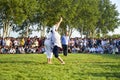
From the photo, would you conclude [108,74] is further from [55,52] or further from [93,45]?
[93,45]

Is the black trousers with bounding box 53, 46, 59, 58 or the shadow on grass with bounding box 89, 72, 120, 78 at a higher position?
the black trousers with bounding box 53, 46, 59, 58

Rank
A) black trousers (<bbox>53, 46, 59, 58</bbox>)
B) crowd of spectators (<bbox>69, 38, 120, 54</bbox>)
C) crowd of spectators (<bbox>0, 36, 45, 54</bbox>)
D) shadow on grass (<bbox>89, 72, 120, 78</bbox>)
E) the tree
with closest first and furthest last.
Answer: shadow on grass (<bbox>89, 72, 120, 78</bbox>) < black trousers (<bbox>53, 46, 59, 58</bbox>) < crowd of spectators (<bbox>0, 36, 45, 54</bbox>) < crowd of spectators (<bbox>69, 38, 120, 54</bbox>) < the tree

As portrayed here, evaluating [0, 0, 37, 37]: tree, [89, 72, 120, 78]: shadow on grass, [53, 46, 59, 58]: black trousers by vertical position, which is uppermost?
[0, 0, 37, 37]: tree

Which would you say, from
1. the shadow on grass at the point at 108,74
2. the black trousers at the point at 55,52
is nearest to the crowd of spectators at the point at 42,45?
the black trousers at the point at 55,52

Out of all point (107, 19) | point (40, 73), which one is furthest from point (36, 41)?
point (107, 19)

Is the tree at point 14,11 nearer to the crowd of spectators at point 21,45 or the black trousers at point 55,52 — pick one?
the crowd of spectators at point 21,45

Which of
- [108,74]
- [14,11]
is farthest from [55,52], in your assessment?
[14,11]

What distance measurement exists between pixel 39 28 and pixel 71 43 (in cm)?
2394

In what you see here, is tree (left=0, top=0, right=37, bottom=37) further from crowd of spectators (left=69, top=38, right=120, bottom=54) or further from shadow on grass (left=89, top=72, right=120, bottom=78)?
shadow on grass (left=89, top=72, right=120, bottom=78)

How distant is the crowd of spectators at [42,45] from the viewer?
119 feet

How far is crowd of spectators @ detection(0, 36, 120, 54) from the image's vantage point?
36.1m

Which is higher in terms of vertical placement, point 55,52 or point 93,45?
point 93,45

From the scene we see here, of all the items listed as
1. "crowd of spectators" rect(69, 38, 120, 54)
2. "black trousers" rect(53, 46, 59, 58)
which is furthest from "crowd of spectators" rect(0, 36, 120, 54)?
"black trousers" rect(53, 46, 59, 58)

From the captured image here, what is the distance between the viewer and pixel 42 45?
3719 centimetres
